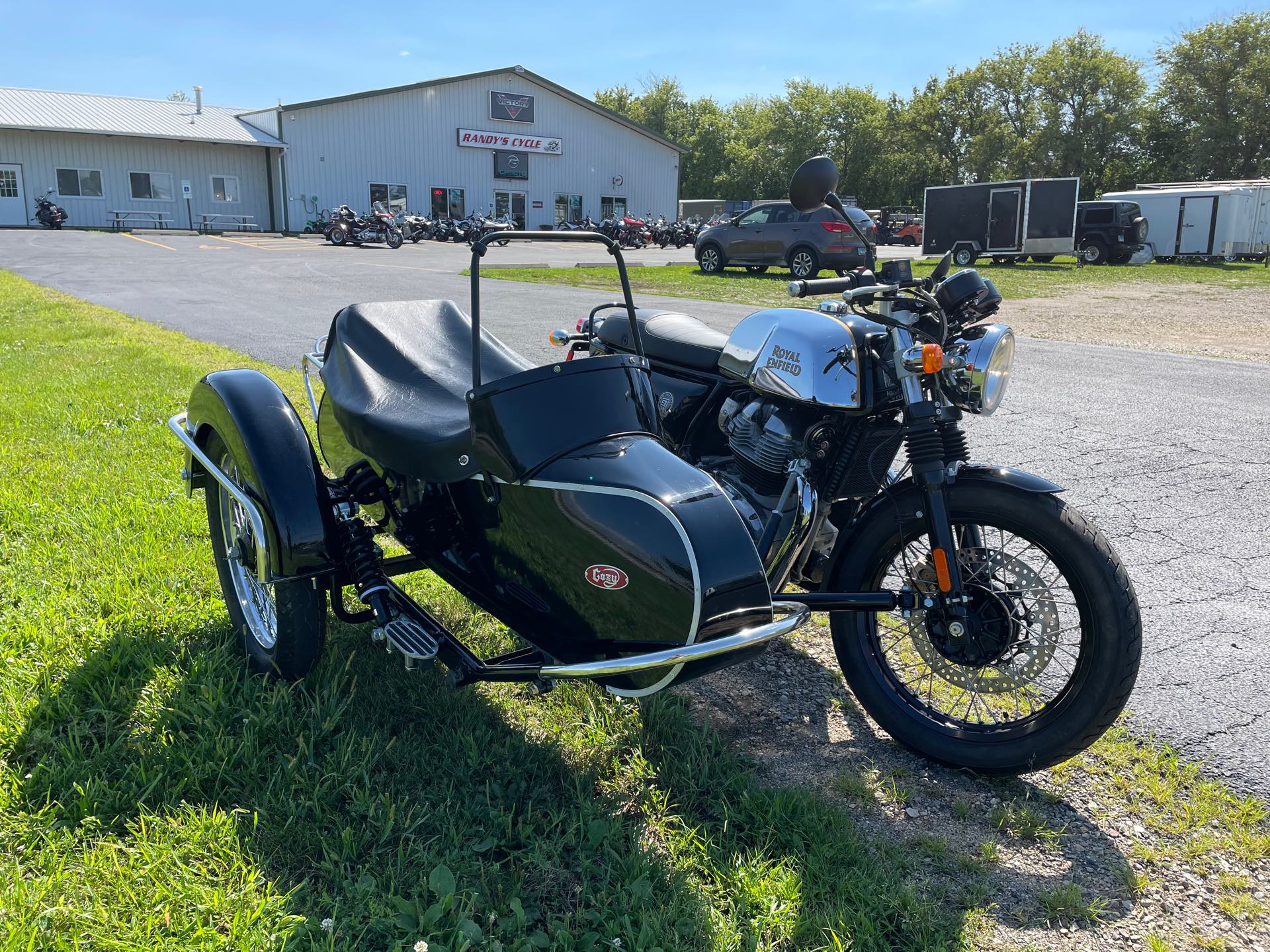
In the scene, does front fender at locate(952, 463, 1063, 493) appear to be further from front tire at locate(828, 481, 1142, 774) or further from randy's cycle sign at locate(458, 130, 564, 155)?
randy's cycle sign at locate(458, 130, 564, 155)

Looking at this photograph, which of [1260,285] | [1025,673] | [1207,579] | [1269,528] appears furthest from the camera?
[1260,285]

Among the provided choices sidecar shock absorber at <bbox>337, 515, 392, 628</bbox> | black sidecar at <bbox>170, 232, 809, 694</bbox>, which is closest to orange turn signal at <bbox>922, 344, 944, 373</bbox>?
black sidecar at <bbox>170, 232, 809, 694</bbox>

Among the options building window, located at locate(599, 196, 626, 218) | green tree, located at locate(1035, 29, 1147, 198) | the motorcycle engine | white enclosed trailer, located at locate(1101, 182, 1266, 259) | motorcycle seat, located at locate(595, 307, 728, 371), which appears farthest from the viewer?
green tree, located at locate(1035, 29, 1147, 198)

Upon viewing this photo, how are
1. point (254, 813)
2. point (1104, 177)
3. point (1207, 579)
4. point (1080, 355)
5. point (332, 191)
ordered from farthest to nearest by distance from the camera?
point (1104, 177) → point (332, 191) → point (1080, 355) → point (1207, 579) → point (254, 813)

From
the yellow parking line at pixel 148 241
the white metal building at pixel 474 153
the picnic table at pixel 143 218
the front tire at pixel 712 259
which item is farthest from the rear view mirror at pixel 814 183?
the picnic table at pixel 143 218

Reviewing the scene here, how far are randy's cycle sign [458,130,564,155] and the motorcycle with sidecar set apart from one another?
4368 cm

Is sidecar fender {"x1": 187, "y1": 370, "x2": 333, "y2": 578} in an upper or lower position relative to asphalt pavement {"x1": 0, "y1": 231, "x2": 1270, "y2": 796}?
upper

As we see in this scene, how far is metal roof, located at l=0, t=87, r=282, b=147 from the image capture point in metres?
36.8

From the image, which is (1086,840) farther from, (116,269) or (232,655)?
(116,269)

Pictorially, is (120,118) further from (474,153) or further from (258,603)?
(258,603)

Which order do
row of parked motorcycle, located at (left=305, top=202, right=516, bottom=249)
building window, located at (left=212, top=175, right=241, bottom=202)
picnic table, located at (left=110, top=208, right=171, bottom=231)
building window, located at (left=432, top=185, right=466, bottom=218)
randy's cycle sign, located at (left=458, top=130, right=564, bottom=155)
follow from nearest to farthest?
row of parked motorcycle, located at (left=305, top=202, right=516, bottom=249), picnic table, located at (left=110, top=208, right=171, bottom=231), building window, located at (left=212, top=175, right=241, bottom=202), building window, located at (left=432, top=185, right=466, bottom=218), randy's cycle sign, located at (left=458, top=130, right=564, bottom=155)

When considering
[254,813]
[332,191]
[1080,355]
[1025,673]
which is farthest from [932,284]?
[332,191]

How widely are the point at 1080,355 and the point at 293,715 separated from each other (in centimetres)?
938

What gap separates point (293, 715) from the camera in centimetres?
279
